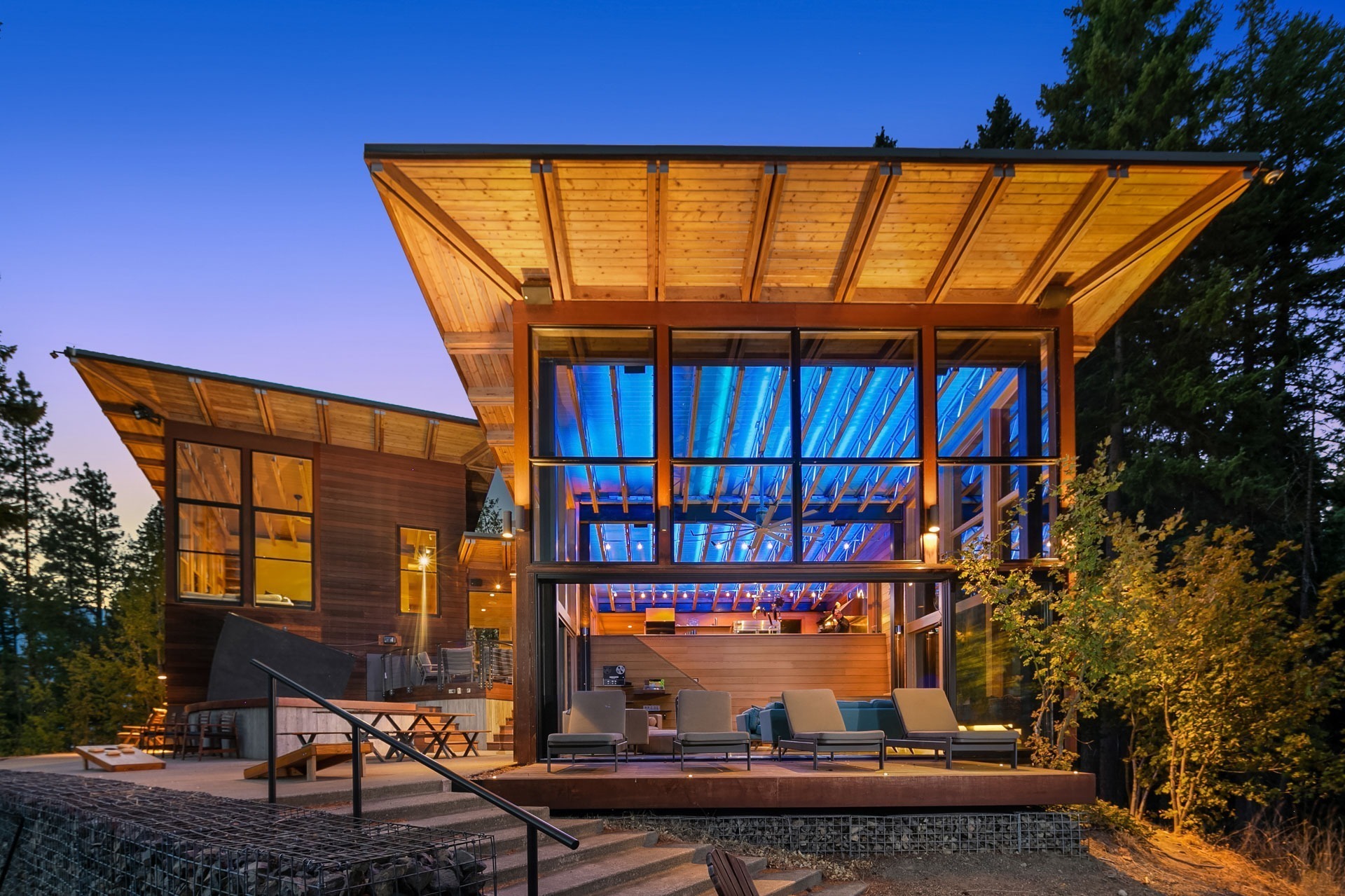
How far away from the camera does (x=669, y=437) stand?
458 inches

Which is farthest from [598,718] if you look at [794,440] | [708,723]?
[794,440]

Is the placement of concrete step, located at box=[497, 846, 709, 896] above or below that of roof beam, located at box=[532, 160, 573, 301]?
below

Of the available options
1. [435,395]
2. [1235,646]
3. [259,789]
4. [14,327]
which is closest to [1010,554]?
[1235,646]

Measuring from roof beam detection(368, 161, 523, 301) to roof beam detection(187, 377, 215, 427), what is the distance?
680 centimetres

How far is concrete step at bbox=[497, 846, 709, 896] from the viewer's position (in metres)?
6.65

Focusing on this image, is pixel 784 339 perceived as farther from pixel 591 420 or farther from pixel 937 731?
pixel 937 731

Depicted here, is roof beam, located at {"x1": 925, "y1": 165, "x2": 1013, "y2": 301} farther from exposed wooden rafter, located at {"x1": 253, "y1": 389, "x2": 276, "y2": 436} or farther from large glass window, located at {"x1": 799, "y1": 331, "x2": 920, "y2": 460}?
exposed wooden rafter, located at {"x1": 253, "y1": 389, "x2": 276, "y2": 436}

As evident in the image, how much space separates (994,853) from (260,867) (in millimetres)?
7192

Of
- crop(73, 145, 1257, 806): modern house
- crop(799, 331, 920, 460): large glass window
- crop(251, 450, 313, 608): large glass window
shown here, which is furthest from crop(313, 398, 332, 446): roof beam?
crop(799, 331, 920, 460): large glass window

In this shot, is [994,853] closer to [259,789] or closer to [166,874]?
[259,789]

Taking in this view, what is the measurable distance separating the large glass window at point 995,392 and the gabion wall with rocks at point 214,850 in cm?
758

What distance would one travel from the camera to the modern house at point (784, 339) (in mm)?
10078

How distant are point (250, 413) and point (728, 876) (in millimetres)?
13974

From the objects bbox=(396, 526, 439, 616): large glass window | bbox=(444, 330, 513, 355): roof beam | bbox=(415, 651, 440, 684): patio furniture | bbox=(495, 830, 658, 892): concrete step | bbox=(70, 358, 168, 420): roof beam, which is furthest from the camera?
bbox=(396, 526, 439, 616): large glass window
